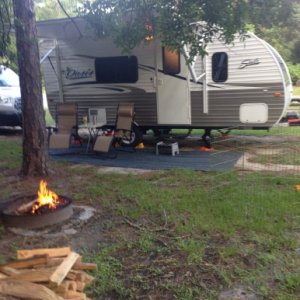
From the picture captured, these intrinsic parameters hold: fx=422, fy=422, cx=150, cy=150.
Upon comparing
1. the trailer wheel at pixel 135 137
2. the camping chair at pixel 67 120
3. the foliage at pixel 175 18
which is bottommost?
the trailer wheel at pixel 135 137

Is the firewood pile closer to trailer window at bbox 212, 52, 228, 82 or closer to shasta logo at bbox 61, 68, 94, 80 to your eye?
trailer window at bbox 212, 52, 228, 82

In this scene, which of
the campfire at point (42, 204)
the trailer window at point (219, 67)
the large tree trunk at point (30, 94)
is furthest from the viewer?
the trailer window at point (219, 67)

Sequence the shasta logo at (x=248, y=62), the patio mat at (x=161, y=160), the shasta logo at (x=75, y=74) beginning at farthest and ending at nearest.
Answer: the shasta logo at (x=75, y=74) < the shasta logo at (x=248, y=62) < the patio mat at (x=161, y=160)

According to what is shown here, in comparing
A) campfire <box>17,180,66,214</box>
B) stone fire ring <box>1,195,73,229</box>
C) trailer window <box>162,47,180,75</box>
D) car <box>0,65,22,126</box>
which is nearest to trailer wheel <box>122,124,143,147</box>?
trailer window <box>162,47,180,75</box>

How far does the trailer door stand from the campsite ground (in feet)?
7.58

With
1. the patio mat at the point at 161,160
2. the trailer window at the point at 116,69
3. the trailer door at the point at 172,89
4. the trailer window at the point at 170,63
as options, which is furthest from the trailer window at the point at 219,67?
the trailer window at the point at 116,69

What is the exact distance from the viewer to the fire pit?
173 inches

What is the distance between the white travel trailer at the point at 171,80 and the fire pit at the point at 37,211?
357 centimetres

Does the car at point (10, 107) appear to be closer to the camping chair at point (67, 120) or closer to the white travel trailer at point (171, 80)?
the white travel trailer at point (171, 80)

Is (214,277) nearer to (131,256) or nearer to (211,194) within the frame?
(131,256)

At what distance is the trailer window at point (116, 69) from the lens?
894 centimetres

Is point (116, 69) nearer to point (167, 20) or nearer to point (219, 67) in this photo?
point (219, 67)

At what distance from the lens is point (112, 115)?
930 cm

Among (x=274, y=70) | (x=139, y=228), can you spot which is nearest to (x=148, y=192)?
(x=139, y=228)
